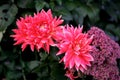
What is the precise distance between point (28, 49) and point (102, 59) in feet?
2.50

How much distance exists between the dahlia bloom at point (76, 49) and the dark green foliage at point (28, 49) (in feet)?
0.83

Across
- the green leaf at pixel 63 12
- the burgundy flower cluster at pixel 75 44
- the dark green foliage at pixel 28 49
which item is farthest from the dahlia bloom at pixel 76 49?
the green leaf at pixel 63 12

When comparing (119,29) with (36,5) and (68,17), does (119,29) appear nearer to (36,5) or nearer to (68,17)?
(68,17)

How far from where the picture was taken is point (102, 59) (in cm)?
226

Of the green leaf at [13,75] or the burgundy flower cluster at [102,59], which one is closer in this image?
the burgundy flower cluster at [102,59]

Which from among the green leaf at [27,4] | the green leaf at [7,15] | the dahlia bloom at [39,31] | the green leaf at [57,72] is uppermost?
the green leaf at [27,4]

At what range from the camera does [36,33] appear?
2254 millimetres

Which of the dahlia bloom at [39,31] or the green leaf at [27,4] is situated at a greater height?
the green leaf at [27,4]

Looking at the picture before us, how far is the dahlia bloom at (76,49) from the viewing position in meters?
2.17

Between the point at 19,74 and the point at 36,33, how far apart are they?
580mm

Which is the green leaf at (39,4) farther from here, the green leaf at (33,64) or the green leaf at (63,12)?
the green leaf at (33,64)

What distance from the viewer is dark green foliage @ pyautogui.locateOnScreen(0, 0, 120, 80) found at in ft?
8.30

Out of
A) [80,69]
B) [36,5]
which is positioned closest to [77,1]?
[36,5]

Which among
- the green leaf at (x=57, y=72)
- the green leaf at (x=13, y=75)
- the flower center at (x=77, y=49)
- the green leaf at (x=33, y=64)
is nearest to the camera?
the flower center at (x=77, y=49)
